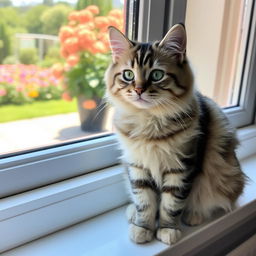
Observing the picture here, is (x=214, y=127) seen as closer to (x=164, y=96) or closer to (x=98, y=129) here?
(x=164, y=96)

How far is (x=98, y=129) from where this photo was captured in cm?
111

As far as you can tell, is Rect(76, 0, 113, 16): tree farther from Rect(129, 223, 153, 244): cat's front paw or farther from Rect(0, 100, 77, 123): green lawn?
Rect(129, 223, 153, 244): cat's front paw

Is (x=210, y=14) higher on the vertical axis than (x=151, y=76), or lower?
higher

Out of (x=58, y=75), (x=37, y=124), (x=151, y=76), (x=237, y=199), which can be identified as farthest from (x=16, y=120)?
(x=237, y=199)

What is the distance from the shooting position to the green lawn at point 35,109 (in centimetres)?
88

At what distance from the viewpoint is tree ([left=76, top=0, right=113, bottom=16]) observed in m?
0.95

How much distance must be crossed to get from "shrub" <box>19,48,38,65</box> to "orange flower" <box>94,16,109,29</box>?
25cm

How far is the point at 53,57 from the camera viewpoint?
93cm

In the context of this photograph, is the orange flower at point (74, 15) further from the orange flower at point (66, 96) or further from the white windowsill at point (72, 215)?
the white windowsill at point (72, 215)

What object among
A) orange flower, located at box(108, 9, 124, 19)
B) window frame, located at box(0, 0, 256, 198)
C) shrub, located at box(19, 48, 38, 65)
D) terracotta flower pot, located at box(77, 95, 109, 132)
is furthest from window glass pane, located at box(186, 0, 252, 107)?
shrub, located at box(19, 48, 38, 65)

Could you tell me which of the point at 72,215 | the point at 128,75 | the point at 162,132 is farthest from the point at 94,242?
the point at 128,75

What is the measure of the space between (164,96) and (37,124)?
1.34ft

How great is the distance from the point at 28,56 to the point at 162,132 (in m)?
0.42

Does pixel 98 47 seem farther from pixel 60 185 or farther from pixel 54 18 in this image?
pixel 60 185
